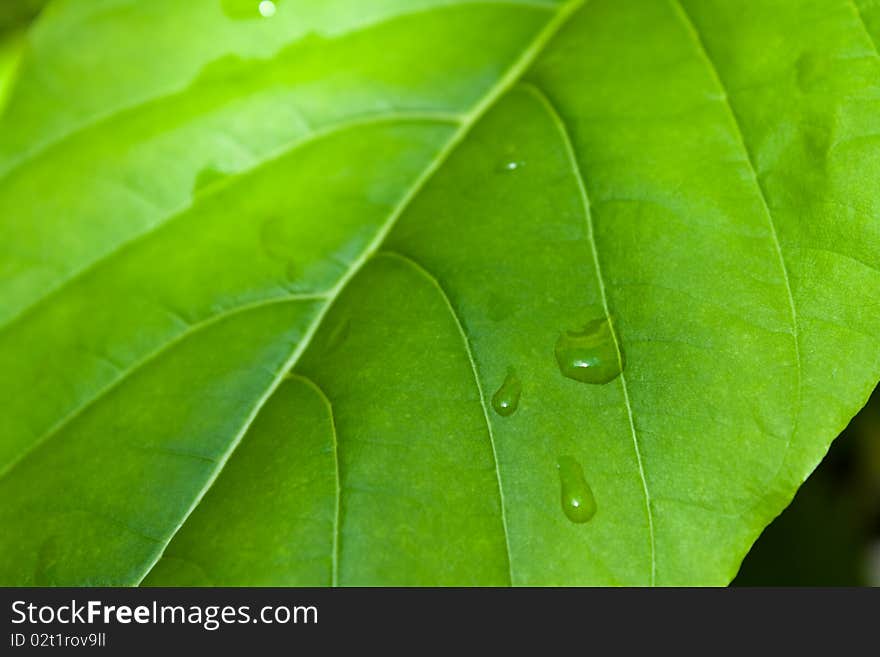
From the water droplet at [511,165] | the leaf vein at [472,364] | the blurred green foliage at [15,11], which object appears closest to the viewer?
the leaf vein at [472,364]

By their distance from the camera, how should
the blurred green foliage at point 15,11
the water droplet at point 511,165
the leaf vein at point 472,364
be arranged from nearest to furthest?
1. the leaf vein at point 472,364
2. the water droplet at point 511,165
3. the blurred green foliage at point 15,11

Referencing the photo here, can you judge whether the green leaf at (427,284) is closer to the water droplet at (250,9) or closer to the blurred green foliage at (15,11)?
the water droplet at (250,9)

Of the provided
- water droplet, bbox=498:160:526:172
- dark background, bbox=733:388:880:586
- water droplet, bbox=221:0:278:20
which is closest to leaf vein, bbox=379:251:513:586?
water droplet, bbox=498:160:526:172

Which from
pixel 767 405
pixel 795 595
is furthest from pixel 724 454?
pixel 795 595

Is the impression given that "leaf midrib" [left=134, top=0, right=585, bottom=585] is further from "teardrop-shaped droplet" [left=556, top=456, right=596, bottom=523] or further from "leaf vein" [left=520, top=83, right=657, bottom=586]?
"teardrop-shaped droplet" [left=556, top=456, right=596, bottom=523]

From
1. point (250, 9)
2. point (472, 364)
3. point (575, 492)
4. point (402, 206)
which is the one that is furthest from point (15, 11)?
point (575, 492)

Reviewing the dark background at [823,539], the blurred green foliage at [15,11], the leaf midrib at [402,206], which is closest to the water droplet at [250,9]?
the leaf midrib at [402,206]

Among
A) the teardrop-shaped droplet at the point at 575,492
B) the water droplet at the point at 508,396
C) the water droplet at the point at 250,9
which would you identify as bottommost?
the teardrop-shaped droplet at the point at 575,492

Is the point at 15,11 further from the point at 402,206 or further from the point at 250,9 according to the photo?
the point at 402,206

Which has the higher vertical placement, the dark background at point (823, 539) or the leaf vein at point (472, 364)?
the leaf vein at point (472, 364)
